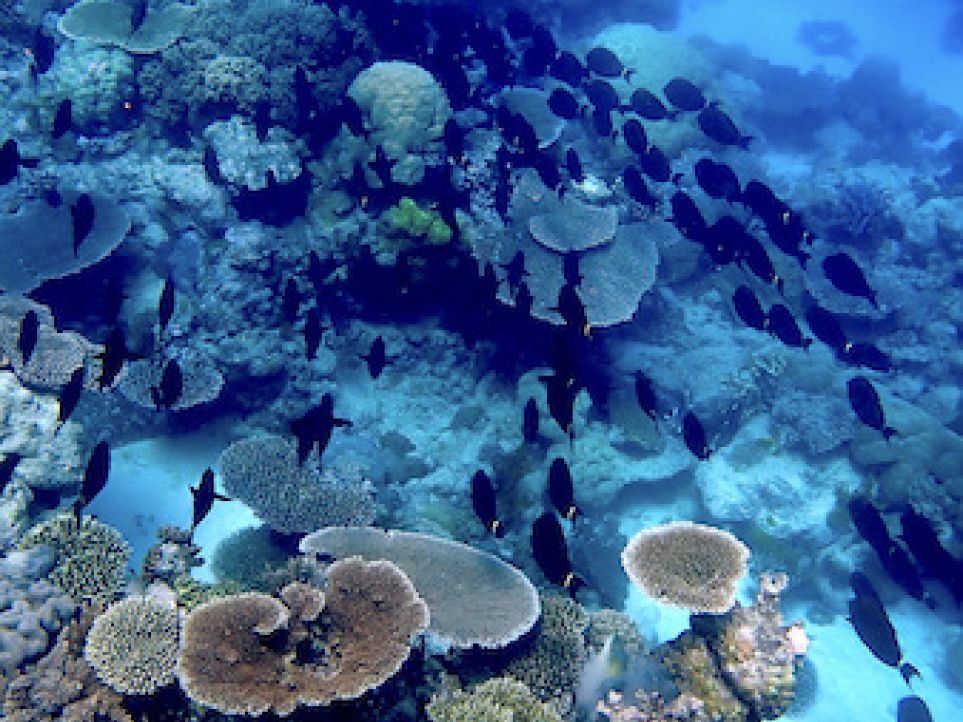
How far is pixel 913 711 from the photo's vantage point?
7070 millimetres

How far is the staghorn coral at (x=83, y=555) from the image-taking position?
186 inches

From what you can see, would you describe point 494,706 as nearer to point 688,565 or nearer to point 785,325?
point 688,565

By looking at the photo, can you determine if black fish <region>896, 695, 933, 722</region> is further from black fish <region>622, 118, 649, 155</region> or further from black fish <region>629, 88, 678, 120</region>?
black fish <region>629, 88, 678, 120</region>

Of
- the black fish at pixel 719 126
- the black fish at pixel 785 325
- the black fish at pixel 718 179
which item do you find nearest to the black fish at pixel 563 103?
the black fish at pixel 719 126

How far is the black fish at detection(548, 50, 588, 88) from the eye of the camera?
9180 millimetres

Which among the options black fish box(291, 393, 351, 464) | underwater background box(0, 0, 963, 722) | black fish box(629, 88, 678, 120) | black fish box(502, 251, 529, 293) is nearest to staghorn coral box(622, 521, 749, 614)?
underwater background box(0, 0, 963, 722)

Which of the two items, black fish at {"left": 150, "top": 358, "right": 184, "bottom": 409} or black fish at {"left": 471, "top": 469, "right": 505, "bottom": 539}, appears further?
black fish at {"left": 150, "top": 358, "right": 184, "bottom": 409}

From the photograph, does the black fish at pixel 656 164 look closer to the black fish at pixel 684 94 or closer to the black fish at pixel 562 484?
the black fish at pixel 684 94

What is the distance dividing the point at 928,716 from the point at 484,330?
643 cm

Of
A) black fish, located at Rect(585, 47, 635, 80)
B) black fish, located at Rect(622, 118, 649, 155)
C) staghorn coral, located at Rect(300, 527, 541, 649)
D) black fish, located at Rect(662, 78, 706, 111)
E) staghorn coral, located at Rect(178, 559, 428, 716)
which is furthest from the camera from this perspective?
black fish, located at Rect(585, 47, 635, 80)

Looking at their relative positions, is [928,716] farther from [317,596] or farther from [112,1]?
[112,1]

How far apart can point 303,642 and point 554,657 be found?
1784mm

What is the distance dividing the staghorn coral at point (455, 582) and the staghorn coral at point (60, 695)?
1.46 metres

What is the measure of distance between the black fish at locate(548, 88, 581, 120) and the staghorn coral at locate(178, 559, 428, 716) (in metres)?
6.33
